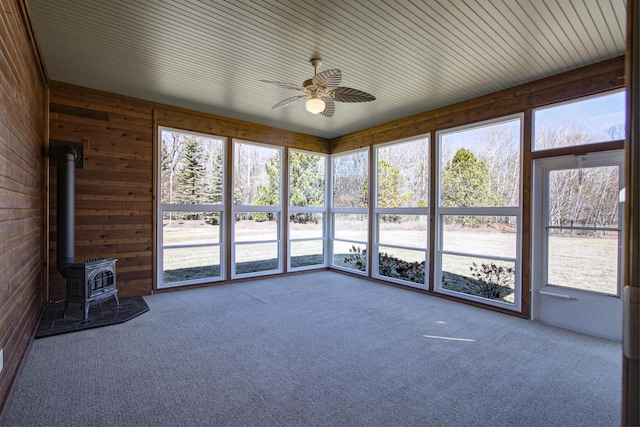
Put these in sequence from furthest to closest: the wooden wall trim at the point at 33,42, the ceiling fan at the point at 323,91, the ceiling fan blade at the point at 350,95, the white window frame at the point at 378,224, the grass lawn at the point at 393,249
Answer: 1. the white window frame at the point at 378,224
2. the grass lawn at the point at 393,249
3. the ceiling fan blade at the point at 350,95
4. the ceiling fan at the point at 323,91
5. the wooden wall trim at the point at 33,42

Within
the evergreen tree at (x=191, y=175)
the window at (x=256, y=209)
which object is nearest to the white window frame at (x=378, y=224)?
the window at (x=256, y=209)

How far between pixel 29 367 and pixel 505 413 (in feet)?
12.6

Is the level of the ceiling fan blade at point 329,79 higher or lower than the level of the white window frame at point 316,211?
higher

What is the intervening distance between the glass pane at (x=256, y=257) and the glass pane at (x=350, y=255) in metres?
1.46

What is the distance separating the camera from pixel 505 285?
4.61m

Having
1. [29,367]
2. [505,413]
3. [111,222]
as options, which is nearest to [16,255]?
[29,367]

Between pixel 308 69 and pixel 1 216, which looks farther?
pixel 308 69

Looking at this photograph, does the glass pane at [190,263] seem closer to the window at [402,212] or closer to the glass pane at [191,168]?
the glass pane at [191,168]

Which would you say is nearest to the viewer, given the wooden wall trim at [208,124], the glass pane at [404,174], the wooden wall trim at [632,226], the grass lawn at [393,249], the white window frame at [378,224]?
the wooden wall trim at [632,226]

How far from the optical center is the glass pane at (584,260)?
368 centimetres

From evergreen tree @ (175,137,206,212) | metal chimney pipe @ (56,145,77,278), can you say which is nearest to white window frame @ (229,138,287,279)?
evergreen tree @ (175,137,206,212)

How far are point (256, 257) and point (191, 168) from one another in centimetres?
208

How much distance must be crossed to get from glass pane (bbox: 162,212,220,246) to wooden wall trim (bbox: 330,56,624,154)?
11.3 ft

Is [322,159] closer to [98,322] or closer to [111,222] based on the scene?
[111,222]
